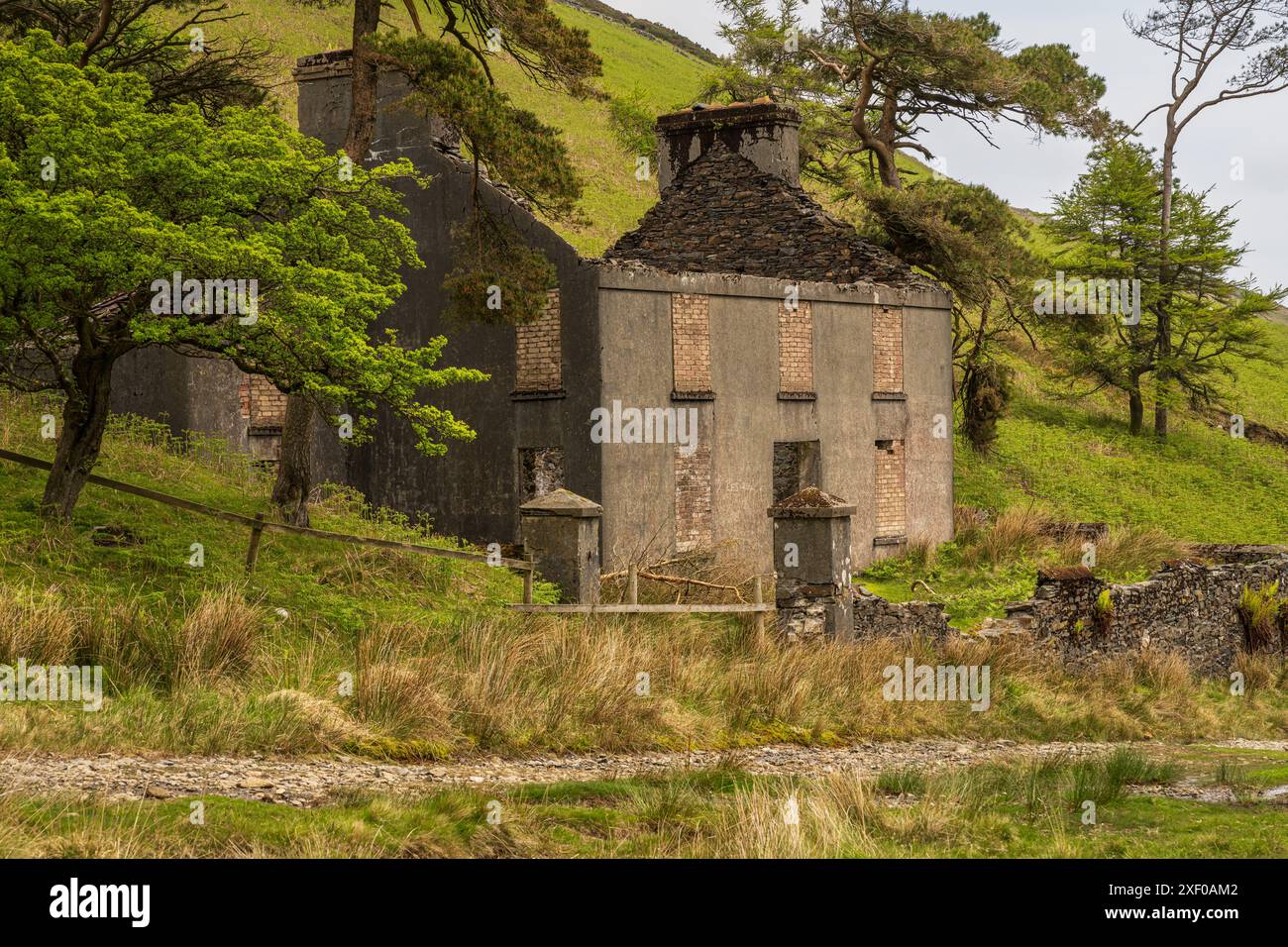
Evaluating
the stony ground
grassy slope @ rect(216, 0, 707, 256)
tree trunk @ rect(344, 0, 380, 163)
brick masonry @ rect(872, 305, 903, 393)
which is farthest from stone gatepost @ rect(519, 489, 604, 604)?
grassy slope @ rect(216, 0, 707, 256)

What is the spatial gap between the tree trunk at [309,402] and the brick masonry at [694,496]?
→ 19.2 ft

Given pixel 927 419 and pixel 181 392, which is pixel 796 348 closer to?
pixel 927 419

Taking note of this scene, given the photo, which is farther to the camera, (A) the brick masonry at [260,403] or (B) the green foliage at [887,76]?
(B) the green foliage at [887,76]

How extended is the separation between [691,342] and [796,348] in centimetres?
267

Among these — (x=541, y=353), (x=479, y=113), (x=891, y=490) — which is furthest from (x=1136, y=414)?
(x=479, y=113)

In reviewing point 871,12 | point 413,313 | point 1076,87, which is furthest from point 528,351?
point 1076,87

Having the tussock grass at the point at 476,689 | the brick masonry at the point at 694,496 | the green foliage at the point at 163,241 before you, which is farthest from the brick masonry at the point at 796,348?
the green foliage at the point at 163,241

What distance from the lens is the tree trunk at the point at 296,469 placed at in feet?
62.0

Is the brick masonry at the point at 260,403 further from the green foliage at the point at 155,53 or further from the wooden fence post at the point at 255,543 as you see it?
the wooden fence post at the point at 255,543

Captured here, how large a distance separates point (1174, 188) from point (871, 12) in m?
16.3

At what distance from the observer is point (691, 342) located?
22141mm

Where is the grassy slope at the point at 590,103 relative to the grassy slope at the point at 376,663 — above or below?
above

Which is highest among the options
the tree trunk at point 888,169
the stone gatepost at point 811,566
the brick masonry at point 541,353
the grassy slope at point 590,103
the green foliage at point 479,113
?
the grassy slope at point 590,103

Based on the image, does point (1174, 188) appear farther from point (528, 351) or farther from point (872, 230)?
point (528, 351)
